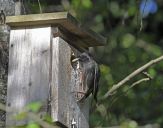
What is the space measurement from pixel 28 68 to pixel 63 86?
0.22 meters

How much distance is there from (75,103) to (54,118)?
0.35 metres

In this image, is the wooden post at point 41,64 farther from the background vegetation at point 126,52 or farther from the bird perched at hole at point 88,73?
the background vegetation at point 126,52

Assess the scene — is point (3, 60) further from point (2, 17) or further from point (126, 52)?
point (126, 52)

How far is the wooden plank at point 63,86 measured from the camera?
4551mm

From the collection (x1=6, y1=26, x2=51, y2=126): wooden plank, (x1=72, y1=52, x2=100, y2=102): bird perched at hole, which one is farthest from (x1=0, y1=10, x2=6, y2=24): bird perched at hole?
(x1=72, y1=52, x2=100, y2=102): bird perched at hole

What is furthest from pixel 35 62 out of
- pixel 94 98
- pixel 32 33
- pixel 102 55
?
pixel 102 55

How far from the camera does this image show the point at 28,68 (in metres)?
4.58

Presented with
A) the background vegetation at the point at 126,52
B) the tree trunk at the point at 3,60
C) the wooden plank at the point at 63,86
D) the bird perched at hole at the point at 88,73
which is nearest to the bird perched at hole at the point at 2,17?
the tree trunk at the point at 3,60

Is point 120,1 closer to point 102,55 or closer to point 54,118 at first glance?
point 102,55

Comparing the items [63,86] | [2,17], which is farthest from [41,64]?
[2,17]

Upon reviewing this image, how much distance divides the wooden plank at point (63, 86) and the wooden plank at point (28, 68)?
0.17ft

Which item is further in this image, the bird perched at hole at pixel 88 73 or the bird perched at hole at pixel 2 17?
the bird perched at hole at pixel 88 73

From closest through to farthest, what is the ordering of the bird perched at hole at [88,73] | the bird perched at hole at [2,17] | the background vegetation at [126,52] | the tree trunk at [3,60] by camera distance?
1. the tree trunk at [3,60]
2. the bird perched at hole at [2,17]
3. the bird perched at hole at [88,73]
4. the background vegetation at [126,52]

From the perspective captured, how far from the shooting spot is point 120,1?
925 centimetres
